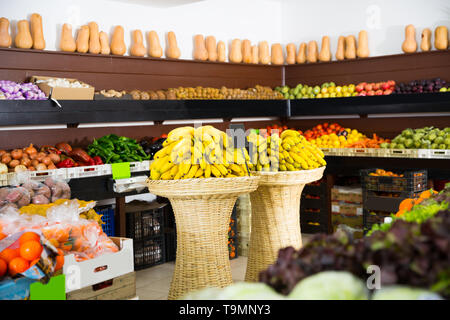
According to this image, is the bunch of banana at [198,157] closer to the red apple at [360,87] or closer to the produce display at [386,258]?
the produce display at [386,258]

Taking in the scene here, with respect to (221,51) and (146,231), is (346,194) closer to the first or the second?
(146,231)

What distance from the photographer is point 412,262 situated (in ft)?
4.00

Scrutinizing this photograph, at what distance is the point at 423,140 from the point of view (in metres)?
5.87

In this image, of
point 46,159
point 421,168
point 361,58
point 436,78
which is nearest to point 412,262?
point 46,159

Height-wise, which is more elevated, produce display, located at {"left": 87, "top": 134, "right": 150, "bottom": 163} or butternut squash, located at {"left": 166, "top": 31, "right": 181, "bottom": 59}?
butternut squash, located at {"left": 166, "top": 31, "right": 181, "bottom": 59}

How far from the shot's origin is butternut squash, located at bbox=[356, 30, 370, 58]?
23.2 feet

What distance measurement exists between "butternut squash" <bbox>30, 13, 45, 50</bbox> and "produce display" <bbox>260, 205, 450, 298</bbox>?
441 cm

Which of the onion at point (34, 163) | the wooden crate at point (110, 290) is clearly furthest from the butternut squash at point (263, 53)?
the wooden crate at point (110, 290)

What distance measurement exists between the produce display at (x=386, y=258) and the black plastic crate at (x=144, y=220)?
12.8 feet

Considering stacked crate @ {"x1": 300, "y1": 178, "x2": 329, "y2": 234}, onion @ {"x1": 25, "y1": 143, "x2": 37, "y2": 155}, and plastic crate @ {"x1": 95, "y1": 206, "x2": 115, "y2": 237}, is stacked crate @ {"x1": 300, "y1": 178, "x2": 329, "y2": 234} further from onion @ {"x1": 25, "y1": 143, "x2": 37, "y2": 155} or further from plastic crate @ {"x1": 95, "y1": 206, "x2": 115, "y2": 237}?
onion @ {"x1": 25, "y1": 143, "x2": 37, "y2": 155}

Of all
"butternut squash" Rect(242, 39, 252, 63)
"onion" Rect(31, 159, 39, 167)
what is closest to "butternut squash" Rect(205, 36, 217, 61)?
"butternut squash" Rect(242, 39, 252, 63)

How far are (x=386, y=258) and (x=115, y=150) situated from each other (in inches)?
171

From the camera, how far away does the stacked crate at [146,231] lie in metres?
5.20

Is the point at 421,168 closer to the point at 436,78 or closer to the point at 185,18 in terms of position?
the point at 436,78
